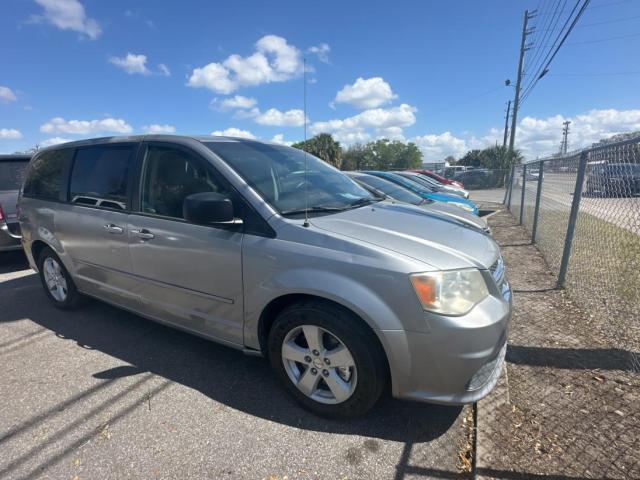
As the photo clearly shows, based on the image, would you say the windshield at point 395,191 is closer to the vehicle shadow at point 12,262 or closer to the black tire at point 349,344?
the black tire at point 349,344

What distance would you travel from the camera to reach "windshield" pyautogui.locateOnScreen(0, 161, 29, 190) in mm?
6043

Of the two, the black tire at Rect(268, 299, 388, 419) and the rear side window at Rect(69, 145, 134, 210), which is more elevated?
the rear side window at Rect(69, 145, 134, 210)

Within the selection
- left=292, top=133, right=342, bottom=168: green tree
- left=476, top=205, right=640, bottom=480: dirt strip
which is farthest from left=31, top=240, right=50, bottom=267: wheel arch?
left=476, top=205, right=640, bottom=480: dirt strip

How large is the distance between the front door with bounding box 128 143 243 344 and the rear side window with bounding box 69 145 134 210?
Result: 0.29m

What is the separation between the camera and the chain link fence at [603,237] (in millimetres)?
3375

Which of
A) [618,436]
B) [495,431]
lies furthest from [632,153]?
[495,431]

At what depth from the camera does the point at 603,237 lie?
4.97 metres

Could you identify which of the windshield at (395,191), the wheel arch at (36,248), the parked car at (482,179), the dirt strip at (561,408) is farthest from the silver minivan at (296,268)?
the parked car at (482,179)

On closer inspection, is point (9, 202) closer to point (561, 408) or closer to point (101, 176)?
point (101, 176)

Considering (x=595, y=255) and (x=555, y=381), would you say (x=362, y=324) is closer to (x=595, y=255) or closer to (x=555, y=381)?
(x=555, y=381)

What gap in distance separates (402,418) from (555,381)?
1.24 meters

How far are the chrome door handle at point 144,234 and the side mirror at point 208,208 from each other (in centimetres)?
71

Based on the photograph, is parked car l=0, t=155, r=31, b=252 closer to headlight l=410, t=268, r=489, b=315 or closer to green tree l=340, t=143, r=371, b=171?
headlight l=410, t=268, r=489, b=315

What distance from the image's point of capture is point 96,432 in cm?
237
